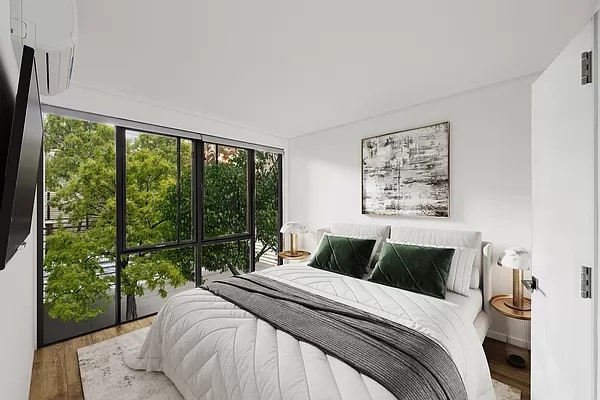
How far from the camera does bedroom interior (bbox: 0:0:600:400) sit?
4.11ft

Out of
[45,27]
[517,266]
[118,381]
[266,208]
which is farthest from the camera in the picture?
[266,208]

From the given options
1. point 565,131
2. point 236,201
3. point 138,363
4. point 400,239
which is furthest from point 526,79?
point 138,363

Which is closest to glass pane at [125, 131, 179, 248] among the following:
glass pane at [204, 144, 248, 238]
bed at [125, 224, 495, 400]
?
glass pane at [204, 144, 248, 238]

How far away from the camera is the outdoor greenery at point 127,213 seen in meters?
2.69

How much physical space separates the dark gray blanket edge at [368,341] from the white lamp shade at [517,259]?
46.6 inches

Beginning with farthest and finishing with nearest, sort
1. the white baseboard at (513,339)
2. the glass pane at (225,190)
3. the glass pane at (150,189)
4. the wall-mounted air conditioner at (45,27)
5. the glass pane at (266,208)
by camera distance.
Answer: the glass pane at (266,208), the glass pane at (225,190), the glass pane at (150,189), the white baseboard at (513,339), the wall-mounted air conditioner at (45,27)

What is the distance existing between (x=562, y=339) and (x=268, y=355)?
4.29 ft

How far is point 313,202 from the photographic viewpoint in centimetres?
418

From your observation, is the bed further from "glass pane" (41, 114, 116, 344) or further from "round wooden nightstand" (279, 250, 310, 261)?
"round wooden nightstand" (279, 250, 310, 261)

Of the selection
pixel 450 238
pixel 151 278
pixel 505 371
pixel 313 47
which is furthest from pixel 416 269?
pixel 151 278

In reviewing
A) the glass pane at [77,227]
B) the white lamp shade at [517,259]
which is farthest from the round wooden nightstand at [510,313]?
the glass pane at [77,227]

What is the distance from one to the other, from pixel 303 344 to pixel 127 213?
99.4 inches

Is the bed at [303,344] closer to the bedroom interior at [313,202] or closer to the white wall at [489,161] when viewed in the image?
the bedroom interior at [313,202]

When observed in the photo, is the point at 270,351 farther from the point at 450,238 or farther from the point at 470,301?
the point at 450,238
